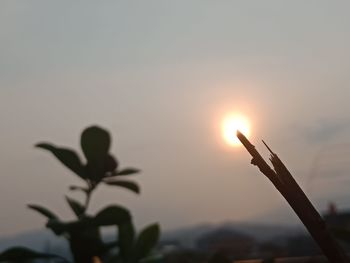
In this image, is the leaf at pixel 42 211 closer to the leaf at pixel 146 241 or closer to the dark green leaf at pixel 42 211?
the dark green leaf at pixel 42 211

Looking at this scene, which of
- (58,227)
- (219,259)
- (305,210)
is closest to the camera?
(305,210)

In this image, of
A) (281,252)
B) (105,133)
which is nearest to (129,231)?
(105,133)

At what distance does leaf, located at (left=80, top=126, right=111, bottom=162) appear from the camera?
1.02m

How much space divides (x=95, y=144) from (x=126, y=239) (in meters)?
0.18

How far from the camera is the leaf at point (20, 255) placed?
937 millimetres

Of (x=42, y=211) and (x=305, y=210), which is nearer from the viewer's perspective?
(x=305, y=210)

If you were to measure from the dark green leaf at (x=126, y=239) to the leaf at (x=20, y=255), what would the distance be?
11cm

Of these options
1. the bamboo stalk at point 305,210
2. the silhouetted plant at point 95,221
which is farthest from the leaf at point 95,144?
the bamboo stalk at point 305,210

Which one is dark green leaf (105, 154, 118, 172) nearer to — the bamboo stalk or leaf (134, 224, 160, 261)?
leaf (134, 224, 160, 261)

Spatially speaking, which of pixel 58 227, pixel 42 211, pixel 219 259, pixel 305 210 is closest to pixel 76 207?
pixel 42 211

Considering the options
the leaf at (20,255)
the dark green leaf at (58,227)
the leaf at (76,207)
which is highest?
the leaf at (76,207)

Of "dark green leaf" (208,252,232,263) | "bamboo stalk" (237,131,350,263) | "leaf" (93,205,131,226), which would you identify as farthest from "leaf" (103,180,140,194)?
"bamboo stalk" (237,131,350,263)

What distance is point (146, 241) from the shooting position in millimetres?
1067

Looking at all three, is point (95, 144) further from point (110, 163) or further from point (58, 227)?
point (58, 227)
